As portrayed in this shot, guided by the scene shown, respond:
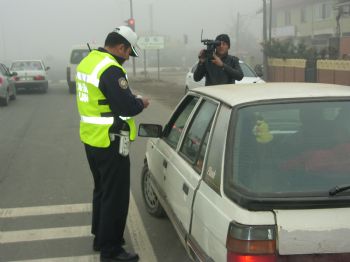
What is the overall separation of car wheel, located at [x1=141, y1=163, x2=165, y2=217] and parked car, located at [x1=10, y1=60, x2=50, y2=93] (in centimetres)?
1840

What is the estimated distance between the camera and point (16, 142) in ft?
33.8

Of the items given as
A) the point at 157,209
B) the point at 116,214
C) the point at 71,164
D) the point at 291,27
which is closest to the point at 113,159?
the point at 116,214

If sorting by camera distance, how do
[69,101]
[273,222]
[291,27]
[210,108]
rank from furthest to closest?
[291,27] → [69,101] → [210,108] → [273,222]

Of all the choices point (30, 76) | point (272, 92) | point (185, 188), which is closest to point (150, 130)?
point (185, 188)

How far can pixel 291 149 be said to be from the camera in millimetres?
2904

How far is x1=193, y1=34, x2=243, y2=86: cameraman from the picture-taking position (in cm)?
638

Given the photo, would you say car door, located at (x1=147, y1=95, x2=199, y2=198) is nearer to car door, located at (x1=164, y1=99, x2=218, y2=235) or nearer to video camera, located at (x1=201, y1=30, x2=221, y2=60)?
car door, located at (x1=164, y1=99, x2=218, y2=235)

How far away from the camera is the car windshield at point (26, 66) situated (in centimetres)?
2359

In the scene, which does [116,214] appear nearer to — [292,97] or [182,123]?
[182,123]

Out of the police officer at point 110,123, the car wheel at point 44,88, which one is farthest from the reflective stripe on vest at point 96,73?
the car wheel at point 44,88

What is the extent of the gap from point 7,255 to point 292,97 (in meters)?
2.89

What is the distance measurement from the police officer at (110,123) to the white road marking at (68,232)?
258mm

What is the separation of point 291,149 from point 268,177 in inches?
10.4

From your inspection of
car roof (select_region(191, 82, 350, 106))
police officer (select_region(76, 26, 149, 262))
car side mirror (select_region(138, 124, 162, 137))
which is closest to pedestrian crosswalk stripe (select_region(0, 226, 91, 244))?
police officer (select_region(76, 26, 149, 262))
